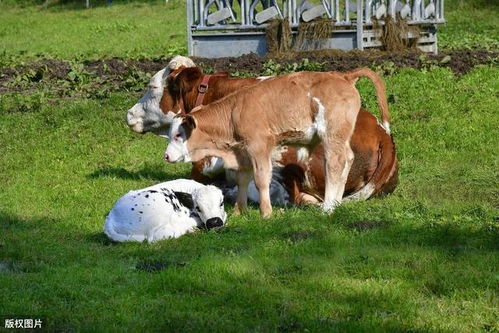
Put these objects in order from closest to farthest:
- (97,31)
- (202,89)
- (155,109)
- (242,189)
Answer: (242,189) < (202,89) < (155,109) < (97,31)

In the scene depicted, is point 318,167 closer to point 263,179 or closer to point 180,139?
point 263,179

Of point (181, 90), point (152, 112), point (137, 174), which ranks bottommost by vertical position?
point (137, 174)

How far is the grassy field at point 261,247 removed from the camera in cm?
755

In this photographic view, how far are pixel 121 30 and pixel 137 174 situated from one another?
20872mm

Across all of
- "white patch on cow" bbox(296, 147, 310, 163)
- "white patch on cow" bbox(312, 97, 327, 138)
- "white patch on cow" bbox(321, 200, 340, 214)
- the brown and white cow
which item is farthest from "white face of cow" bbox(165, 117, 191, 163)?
"white patch on cow" bbox(321, 200, 340, 214)

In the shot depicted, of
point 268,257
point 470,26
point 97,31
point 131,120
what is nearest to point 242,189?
point 268,257

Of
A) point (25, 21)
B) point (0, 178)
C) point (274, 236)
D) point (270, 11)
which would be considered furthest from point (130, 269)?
point (25, 21)

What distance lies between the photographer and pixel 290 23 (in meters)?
22.3

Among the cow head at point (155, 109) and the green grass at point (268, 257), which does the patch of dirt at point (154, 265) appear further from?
the cow head at point (155, 109)

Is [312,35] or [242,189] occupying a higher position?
[312,35]

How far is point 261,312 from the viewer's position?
760cm

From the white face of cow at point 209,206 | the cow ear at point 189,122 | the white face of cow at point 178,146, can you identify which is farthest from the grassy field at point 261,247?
the cow ear at point 189,122

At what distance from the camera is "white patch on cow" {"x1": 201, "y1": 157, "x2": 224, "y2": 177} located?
11.8m

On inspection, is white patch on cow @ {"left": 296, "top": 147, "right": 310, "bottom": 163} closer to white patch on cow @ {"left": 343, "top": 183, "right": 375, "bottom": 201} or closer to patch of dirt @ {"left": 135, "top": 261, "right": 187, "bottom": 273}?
white patch on cow @ {"left": 343, "top": 183, "right": 375, "bottom": 201}
